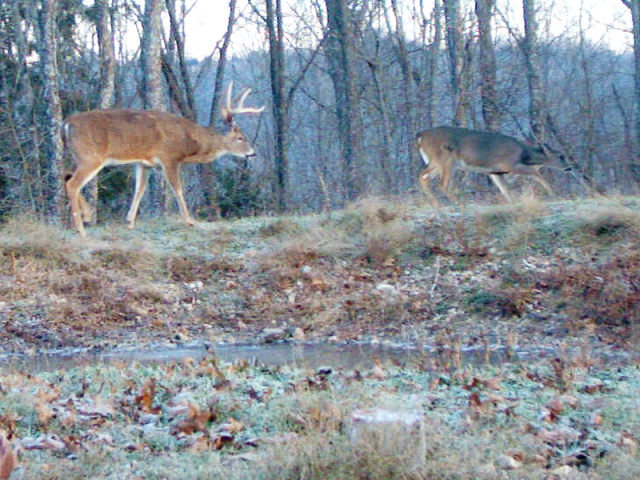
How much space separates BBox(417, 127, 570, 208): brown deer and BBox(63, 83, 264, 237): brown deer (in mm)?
3130

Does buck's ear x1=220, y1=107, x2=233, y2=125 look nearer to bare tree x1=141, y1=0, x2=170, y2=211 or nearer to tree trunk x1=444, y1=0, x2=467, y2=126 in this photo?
bare tree x1=141, y1=0, x2=170, y2=211

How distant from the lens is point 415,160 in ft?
79.4

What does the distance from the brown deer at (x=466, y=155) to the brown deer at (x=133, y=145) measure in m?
3.13

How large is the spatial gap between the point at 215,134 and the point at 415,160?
360 inches

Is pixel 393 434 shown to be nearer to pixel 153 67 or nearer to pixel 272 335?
pixel 272 335

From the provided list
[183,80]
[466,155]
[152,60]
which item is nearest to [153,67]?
[152,60]

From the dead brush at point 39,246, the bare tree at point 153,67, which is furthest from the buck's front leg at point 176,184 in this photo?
the bare tree at point 153,67

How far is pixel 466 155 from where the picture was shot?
52.8 feet

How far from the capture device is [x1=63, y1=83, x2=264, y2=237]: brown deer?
45.2 feet

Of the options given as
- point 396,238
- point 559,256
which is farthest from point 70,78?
point 559,256

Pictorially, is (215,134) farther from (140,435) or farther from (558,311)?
(140,435)

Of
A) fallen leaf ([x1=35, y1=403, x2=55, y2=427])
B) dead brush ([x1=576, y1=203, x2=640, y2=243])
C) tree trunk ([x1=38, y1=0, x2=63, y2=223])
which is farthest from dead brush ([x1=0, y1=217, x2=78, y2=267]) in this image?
fallen leaf ([x1=35, y1=403, x2=55, y2=427])

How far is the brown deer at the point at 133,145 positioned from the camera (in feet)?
45.2

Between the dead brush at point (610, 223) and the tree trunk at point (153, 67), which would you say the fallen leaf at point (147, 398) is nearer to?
the dead brush at point (610, 223)
